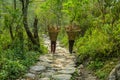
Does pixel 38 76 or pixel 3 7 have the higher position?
pixel 3 7

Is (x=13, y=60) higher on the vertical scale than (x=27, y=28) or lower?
lower

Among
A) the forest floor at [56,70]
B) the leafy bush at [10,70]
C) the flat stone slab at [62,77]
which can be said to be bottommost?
the forest floor at [56,70]

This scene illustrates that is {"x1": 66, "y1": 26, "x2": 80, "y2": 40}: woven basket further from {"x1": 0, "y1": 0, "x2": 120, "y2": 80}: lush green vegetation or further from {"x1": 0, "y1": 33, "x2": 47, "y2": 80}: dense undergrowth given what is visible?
{"x1": 0, "y1": 33, "x2": 47, "y2": 80}: dense undergrowth

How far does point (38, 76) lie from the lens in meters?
9.57

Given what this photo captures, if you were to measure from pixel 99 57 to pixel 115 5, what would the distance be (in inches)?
82.8

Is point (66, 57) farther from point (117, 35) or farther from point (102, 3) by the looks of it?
point (117, 35)

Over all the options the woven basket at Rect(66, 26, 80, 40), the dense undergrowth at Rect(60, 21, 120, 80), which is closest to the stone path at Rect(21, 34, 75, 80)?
the dense undergrowth at Rect(60, 21, 120, 80)

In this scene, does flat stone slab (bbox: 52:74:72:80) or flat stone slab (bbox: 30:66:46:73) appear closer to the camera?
flat stone slab (bbox: 52:74:72:80)

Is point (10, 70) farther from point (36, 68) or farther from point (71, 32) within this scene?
point (71, 32)

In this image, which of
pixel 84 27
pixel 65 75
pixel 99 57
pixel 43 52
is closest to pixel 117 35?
pixel 99 57

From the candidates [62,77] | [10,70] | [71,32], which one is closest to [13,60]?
[10,70]

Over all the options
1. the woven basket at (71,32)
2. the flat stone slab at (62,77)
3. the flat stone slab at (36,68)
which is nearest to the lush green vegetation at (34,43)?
the flat stone slab at (36,68)

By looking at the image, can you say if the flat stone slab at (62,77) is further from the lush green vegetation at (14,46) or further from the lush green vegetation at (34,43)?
the lush green vegetation at (14,46)

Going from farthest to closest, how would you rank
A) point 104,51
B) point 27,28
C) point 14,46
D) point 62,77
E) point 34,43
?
point 34,43, point 27,28, point 14,46, point 104,51, point 62,77
